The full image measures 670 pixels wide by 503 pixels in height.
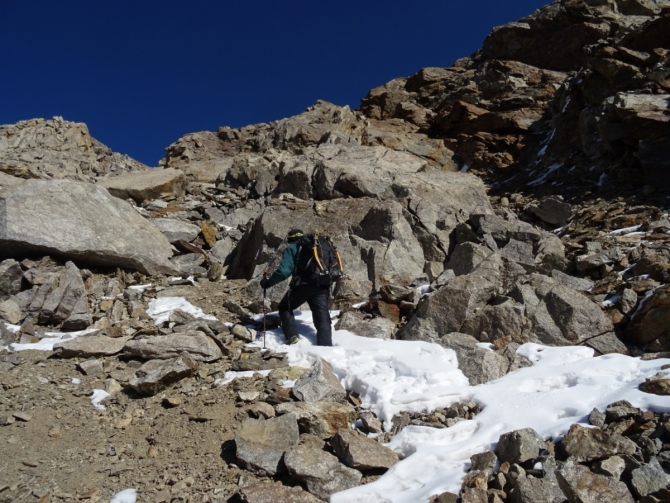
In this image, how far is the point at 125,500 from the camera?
454 centimetres

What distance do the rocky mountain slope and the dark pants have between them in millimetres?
744

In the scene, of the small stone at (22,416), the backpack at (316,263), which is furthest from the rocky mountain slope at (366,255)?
the backpack at (316,263)

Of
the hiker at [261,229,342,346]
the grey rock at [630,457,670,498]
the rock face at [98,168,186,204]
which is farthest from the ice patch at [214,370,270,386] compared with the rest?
the rock face at [98,168,186,204]

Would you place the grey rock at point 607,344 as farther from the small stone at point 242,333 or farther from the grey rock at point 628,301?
the small stone at point 242,333

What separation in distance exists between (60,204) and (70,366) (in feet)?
16.8

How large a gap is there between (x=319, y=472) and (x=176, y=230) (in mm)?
10386

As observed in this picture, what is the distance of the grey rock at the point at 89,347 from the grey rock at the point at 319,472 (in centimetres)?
418

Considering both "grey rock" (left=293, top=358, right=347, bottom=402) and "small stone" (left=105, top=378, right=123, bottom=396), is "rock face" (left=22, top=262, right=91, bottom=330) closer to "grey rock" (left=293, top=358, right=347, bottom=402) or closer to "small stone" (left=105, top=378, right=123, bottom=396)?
"small stone" (left=105, top=378, right=123, bottom=396)

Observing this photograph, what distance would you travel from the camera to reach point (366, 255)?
1079 centimetres

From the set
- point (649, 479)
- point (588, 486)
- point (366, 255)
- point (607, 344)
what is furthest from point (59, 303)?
point (607, 344)

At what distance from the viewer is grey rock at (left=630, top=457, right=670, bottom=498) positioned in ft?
12.3

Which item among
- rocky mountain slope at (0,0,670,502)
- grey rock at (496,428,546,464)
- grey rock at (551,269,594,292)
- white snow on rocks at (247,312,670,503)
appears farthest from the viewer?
grey rock at (551,269,594,292)

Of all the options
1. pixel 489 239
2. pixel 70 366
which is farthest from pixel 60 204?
pixel 489 239

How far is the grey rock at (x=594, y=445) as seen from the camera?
13.8 feet
